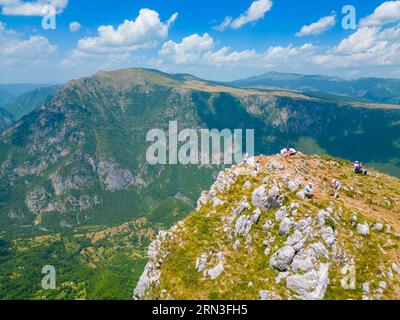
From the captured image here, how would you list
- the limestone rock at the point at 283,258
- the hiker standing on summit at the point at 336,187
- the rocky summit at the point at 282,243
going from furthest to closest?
the hiker standing on summit at the point at 336,187, the limestone rock at the point at 283,258, the rocky summit at the point at 282,243

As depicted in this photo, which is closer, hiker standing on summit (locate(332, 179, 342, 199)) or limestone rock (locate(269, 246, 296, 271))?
limestone rock (locate(269, 246, 296, 271))

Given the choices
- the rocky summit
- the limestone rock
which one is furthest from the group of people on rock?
the limestone rock

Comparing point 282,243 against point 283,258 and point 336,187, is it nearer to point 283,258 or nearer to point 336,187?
point 283,258

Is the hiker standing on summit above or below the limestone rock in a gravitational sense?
above

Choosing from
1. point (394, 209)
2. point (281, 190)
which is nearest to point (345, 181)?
point (394, 209)

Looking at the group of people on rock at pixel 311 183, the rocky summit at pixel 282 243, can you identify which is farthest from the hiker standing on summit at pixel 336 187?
the rocky summit at pixel 282 243

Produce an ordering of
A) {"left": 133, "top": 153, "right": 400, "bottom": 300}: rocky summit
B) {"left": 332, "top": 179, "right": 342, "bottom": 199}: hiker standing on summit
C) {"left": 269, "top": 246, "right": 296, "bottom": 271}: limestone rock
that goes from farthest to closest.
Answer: {"left": 332, "top": 179, "right": 342, "bottom": 199}: hiker standing on summit
{"left": 269, "top": 246, "right": 296, "bottom": 271}: limestone rock
{"left": 133, "top": 153, "right": 400, "bottom": 300}: rocky summit

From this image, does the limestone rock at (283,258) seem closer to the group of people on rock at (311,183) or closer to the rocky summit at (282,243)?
the rocky summit at (282,243)

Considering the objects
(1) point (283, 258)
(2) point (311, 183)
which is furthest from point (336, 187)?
(1) point (283, 258)

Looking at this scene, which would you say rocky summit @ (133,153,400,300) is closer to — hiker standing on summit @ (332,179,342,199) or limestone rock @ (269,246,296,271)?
limestone rock @ (269,246,296,271)
